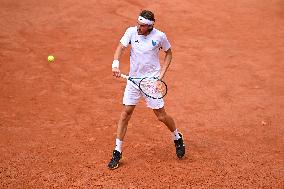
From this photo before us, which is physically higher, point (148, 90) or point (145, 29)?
point (145, 29)

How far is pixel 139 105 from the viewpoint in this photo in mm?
8727

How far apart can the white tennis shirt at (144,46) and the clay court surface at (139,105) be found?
5.33ft

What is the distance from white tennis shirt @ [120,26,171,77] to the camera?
5930mm

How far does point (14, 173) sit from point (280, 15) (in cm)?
1236

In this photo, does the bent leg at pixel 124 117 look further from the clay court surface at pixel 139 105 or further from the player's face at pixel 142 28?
the player's face at pixel 142 28

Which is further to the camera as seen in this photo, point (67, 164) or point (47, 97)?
point (47, 97)

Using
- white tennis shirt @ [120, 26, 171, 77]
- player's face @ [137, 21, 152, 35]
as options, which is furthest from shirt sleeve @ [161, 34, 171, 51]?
player's face @ [137, 21, 152, 35]

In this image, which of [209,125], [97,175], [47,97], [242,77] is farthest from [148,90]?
[242,77]

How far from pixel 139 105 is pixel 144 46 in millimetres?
2961

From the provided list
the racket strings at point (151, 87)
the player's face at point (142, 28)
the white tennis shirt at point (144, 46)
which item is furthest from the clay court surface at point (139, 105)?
the player's face at point (142, 28)

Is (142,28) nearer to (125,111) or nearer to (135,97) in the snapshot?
(135,97)

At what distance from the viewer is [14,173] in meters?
6.12

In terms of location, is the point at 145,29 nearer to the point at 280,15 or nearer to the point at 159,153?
the point at 159,153

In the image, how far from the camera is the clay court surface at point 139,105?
6266 millimetres
